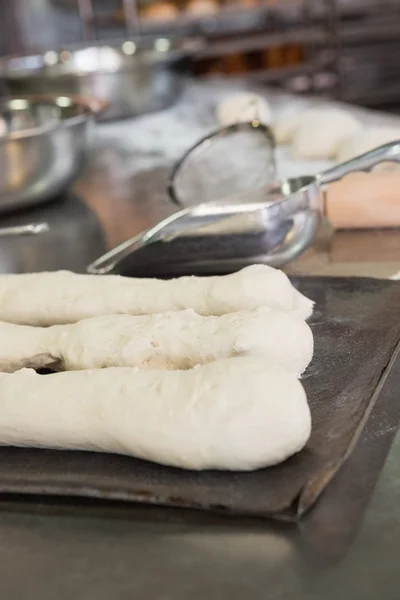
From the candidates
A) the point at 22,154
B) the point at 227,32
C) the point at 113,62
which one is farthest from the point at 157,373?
the point at 227,32

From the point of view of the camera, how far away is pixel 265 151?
1.58 metres

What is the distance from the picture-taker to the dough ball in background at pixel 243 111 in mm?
1919

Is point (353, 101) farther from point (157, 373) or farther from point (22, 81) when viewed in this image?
point (157, 373)

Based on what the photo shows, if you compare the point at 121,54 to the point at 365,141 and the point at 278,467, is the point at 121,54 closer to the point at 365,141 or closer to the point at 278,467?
the point at 365,141

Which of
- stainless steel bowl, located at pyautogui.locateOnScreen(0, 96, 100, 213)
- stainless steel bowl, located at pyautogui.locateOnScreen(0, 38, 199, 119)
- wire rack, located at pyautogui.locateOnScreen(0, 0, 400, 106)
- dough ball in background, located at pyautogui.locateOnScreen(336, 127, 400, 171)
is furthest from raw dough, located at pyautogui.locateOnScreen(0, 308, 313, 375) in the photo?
wire rack, located at pyautogui.locateOnScreen(0, 0, 400, 106)

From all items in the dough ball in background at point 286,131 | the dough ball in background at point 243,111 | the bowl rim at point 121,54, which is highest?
the bowl rim at point 121,54

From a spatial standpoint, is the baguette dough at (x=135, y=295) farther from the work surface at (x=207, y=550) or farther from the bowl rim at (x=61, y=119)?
the bowl rim at (x=61, y=119)

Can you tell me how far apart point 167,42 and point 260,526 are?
2270mm

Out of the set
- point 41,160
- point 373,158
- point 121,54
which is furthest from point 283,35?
point 373,158

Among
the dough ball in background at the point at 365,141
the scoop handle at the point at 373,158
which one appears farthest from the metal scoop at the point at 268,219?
the dough ball in background at the point at 365,141

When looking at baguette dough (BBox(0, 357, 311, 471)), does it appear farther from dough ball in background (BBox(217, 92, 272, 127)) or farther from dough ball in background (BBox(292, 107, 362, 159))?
dough ball in background (BBox(217, 92, 272, 127))

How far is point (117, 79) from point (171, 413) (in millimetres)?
1658

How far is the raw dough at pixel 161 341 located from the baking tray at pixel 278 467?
2.3 inches

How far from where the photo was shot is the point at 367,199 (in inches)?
48.1
